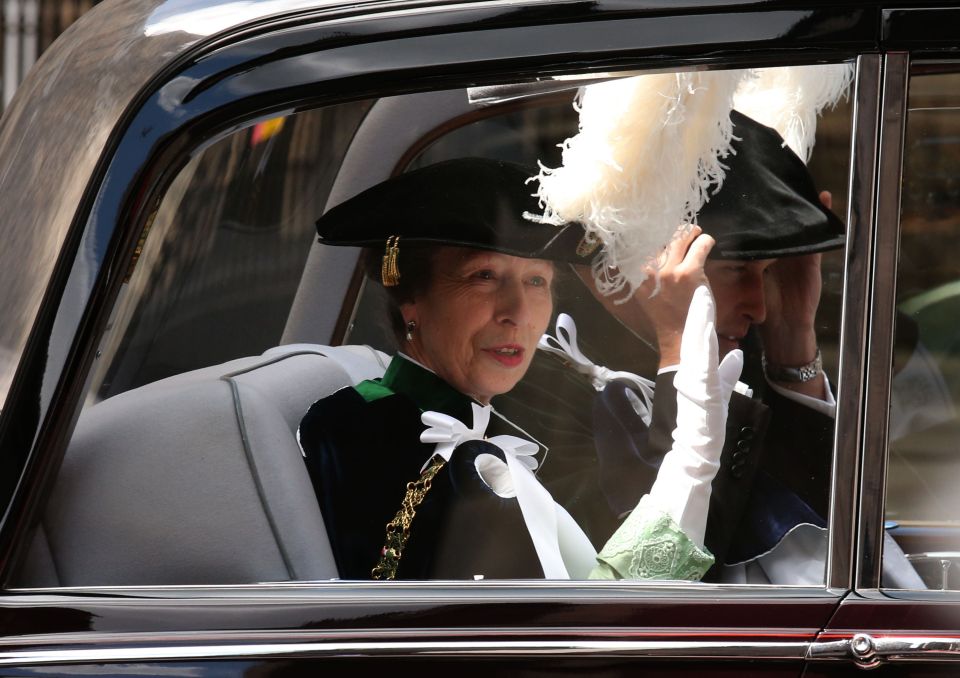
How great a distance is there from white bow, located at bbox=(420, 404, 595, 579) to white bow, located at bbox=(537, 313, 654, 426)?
0.13m

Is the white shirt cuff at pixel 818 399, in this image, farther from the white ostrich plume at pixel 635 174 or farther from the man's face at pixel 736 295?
the white ostrich plume at pixel 635 174

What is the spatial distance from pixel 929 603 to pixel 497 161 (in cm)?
76

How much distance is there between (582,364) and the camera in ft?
4.92

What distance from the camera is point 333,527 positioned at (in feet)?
4.94

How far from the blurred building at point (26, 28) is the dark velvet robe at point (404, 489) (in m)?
8.62

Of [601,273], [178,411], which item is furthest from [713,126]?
[178,411]

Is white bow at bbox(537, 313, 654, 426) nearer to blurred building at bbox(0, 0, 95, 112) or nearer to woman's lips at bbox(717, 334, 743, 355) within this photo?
woman's lips at bbox(717, 334, 743, 355)

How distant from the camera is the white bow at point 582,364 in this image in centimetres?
149

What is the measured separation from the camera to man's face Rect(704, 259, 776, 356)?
1461 mm

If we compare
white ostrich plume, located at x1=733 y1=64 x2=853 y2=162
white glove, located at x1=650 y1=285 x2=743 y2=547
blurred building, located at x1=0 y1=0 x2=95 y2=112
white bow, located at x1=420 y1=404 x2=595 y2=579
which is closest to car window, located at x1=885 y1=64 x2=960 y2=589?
white ostrich plume, located at x1=733 y1=64 x2=853 y2=162

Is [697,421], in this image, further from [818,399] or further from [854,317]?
[854,317]

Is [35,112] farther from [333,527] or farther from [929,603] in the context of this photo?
[929,603]

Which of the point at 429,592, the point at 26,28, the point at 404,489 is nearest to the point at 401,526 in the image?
the point at 404,489

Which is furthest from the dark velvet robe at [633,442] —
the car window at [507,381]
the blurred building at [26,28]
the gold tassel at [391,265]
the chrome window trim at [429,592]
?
the blurred building at [26,28]
